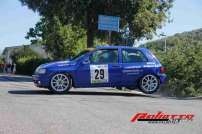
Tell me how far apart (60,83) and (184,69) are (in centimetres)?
686

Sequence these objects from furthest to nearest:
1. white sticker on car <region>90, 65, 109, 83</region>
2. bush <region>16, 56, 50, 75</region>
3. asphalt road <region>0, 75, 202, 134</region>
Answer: bush <region>16, 56, 50, 75</region> < white sticker on car <region>90, 65, 109, 83</region> < asphalt road <region>0, 75, 202, 134</region>

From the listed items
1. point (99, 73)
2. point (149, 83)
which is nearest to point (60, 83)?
point (99, 73)

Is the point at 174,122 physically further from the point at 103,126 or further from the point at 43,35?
the point at 43,35

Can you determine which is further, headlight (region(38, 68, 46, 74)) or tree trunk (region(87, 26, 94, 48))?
tree trunk (region(87, 26, 94, 48))

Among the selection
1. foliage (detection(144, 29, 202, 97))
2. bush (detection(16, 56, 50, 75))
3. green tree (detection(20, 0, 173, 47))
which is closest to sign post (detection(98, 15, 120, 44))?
foliage (detection(144, 29, 202, 97))

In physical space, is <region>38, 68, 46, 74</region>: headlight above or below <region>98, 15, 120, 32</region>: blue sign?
below

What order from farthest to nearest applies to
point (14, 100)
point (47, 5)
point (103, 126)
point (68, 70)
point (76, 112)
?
point (47, 5) < point (68, 70) < point (14, 100) < point (76, 112) < point (103, 126)

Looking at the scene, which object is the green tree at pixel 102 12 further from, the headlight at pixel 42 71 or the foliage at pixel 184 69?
the headlight at pixel 42 71

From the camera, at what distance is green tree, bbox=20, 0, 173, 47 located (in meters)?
42.1

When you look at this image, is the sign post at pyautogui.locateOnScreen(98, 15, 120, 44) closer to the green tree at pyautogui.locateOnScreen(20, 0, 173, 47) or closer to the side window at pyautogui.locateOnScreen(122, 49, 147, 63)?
the green tree at pyautogui.locateOnScreen(20, 0, 173, 47)

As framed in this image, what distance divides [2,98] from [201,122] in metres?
6.14

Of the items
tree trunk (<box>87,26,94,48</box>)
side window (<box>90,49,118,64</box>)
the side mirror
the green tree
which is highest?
the green tree

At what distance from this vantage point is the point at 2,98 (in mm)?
15641

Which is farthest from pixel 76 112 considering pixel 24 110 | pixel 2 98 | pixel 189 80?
pixel 189 80
